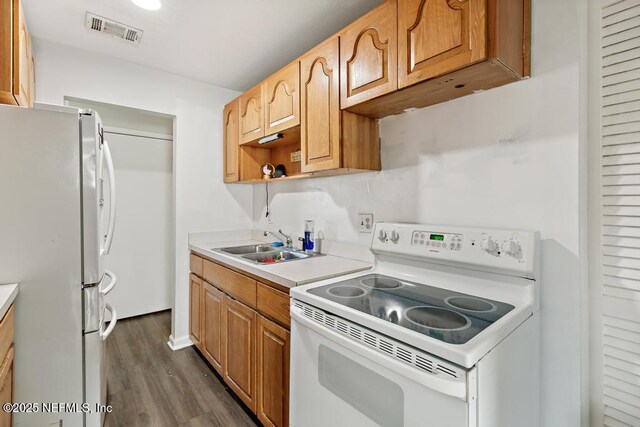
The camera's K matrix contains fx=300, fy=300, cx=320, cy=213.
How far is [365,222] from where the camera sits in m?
1.89

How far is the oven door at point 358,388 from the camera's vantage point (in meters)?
0.79

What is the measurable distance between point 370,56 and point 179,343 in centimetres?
267

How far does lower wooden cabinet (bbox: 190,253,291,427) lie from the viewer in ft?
4.87

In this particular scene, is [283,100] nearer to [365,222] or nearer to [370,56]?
[370,56]

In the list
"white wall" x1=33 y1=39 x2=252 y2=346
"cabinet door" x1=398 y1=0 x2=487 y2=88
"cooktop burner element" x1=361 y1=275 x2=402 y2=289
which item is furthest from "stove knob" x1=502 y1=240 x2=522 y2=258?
"white wall" x1=33 y1=39 x2=252 y2=346

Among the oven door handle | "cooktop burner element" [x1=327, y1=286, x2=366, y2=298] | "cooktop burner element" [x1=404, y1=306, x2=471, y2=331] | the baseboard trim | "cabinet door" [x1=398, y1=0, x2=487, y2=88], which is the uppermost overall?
"cabinet door" [x1=398, y1=0, x2=487, y2=88]

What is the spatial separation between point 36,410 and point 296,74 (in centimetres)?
211

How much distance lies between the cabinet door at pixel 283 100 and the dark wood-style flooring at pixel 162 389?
1826mm

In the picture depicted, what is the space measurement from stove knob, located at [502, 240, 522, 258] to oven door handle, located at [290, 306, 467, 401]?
59cm

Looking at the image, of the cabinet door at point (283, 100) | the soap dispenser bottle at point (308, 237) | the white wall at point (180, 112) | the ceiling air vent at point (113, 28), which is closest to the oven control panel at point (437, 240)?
the soap dispenser bottle at point (308, 237)

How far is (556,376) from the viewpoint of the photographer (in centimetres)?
113

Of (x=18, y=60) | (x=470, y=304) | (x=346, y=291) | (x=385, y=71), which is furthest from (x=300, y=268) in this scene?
(x=18, y=60)

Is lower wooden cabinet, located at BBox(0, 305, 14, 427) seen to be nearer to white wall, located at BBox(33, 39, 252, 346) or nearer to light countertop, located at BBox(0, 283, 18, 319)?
light countertop, located at BBox(0, 283, 18, 319)

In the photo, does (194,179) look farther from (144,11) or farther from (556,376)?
(556,376)
